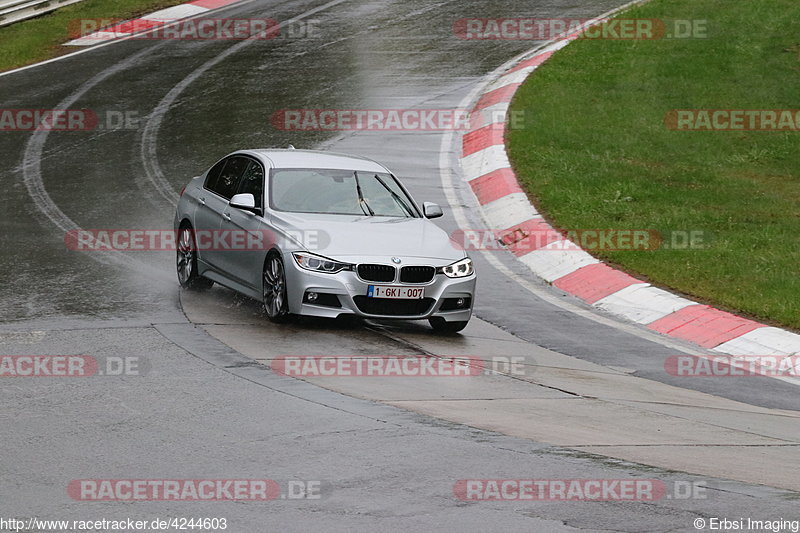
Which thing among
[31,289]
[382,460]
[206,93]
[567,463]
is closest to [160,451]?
[382,460]

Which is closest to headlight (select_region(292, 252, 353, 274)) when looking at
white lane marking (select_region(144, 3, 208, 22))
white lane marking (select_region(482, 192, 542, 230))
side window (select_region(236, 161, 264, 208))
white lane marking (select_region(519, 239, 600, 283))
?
side window (select_region(236, 161, 264, 208))

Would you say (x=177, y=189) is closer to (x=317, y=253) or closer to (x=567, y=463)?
(x=317, y=253)

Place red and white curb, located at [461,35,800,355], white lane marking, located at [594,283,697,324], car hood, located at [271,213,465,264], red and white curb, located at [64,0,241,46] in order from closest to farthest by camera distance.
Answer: car hood, located at [271,213,465,264]
red and white curb, located at [461,35,800,355]
white lane marking, located at [594,283,697,324]
red and white curb, located at [64,0,241,46]

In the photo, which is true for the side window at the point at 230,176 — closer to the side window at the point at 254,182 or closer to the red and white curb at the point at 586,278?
the side window at the point at 254,182

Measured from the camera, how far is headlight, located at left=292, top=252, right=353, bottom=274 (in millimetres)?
11203

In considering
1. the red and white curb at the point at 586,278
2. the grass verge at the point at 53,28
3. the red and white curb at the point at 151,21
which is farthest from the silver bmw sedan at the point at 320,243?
the red and white curb at the point at 151,21

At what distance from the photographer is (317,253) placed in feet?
37.0

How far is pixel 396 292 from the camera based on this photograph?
36.9 feet

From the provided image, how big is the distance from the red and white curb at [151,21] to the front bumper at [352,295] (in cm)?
1969

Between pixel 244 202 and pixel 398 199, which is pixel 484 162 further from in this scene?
pixel 244 202

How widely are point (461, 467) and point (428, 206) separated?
548cm

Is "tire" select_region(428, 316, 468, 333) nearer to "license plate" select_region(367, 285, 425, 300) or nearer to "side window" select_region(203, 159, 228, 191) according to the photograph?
"license plate" select_region(367, 285, 425, 300)

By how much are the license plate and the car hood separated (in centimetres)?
28

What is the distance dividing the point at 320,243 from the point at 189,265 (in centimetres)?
237
